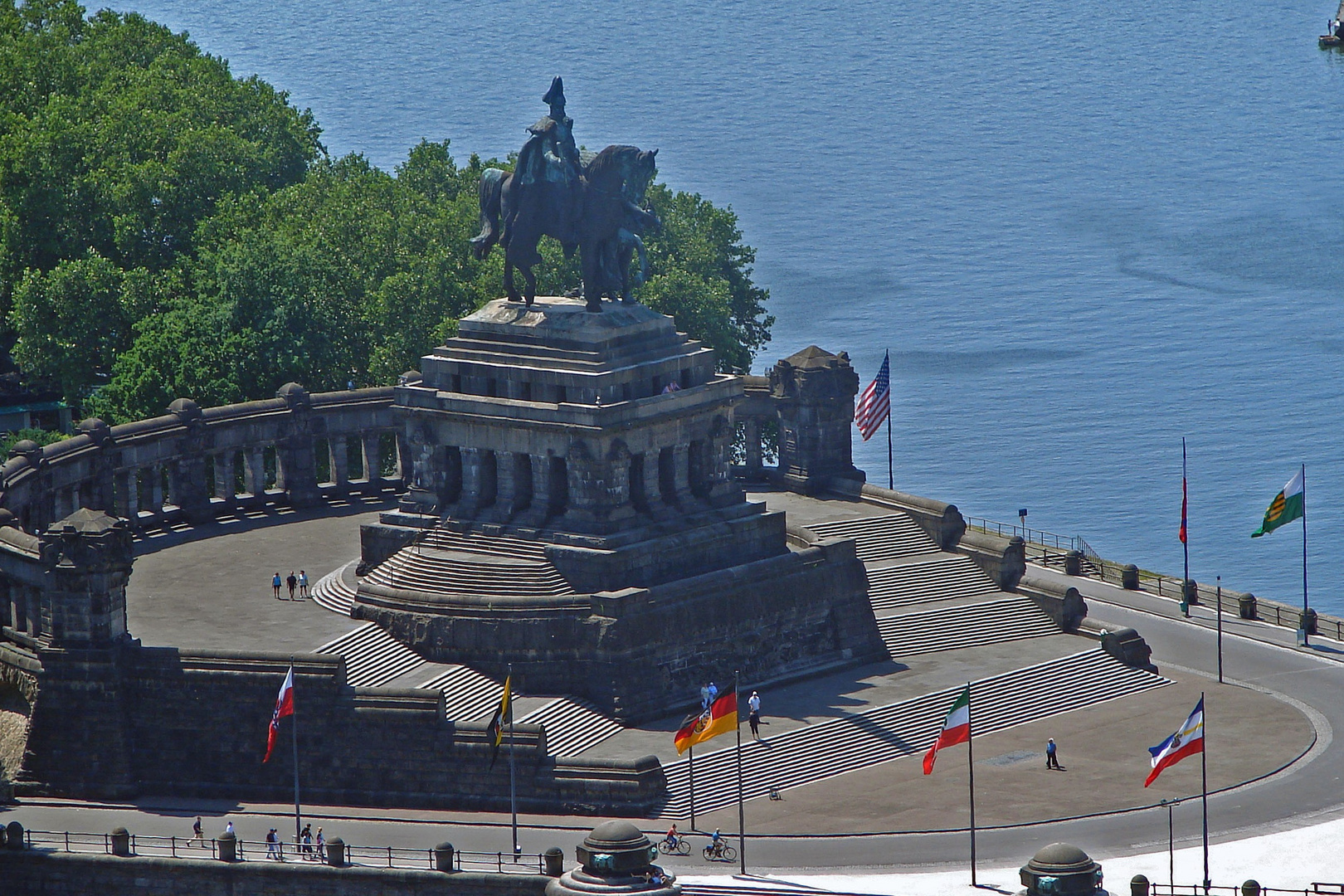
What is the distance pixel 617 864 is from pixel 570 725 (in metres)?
19.9

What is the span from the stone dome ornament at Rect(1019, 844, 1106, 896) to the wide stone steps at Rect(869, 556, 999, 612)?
1403 inches

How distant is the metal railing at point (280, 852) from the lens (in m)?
85.2

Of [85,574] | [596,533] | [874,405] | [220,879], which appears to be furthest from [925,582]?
[220,879]

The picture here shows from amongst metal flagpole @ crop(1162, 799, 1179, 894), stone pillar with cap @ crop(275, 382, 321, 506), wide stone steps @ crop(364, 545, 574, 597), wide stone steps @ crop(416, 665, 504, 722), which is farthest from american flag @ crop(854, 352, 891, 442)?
metal flagpole @ crop(1162, 799, 1179, 894)

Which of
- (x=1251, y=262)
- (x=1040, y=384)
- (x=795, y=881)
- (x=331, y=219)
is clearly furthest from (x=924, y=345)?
(x=795, y=881)

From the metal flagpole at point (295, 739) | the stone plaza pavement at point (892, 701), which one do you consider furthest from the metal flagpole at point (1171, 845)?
the metal flagpole at point (295, 739)

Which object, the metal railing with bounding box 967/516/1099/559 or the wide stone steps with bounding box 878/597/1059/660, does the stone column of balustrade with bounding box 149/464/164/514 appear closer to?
the wide stone steps with bounding box 878/597/1059/660

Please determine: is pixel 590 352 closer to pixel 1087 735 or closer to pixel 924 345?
pixel 1087 735

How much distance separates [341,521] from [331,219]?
2896 cm

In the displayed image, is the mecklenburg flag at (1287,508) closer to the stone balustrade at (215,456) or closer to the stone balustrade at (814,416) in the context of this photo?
the stone balustrade at (814,416)

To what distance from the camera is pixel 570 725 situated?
94.8m

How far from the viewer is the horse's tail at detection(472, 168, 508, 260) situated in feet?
347

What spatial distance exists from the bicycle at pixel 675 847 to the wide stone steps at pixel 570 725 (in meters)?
7.16

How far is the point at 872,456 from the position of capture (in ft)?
567
